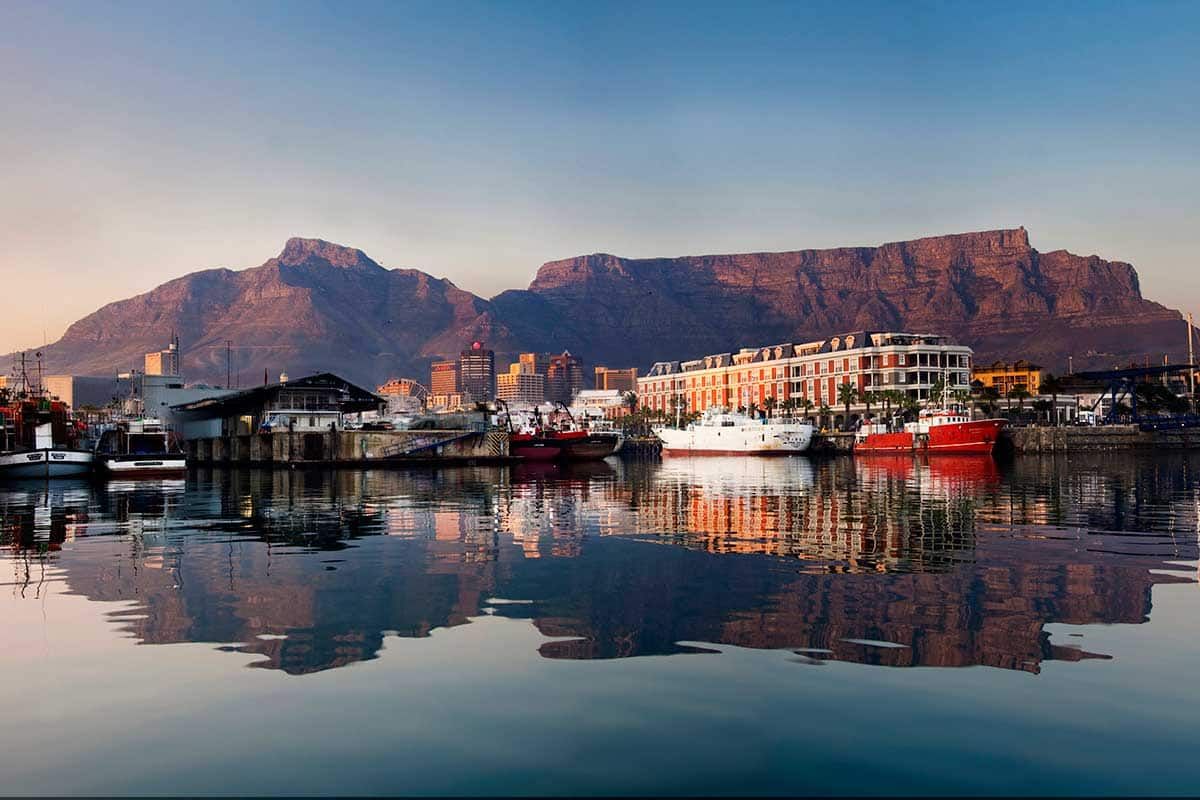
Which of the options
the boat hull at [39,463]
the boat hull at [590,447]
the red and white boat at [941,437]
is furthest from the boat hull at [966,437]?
the boat hull at [39,463]

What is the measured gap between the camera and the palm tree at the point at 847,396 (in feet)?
595

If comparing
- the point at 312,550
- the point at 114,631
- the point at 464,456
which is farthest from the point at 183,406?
the point at 114,631

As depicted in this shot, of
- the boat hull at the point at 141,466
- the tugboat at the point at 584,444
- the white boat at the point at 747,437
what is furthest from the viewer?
the white boat at the point at 747,437

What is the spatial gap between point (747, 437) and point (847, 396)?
47.8 m

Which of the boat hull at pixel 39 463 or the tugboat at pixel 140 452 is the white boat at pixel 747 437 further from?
the boat hull at pixel 39 463

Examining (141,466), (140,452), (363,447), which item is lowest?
(141,466)

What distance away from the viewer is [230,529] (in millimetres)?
34562

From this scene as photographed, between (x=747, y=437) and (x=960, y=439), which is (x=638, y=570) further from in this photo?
(x=747, y=437)

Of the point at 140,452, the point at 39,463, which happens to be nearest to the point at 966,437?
the point at 140,452

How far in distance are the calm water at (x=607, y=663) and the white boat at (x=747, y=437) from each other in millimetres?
109773

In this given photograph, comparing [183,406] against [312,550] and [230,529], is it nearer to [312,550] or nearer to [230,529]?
[230,529]

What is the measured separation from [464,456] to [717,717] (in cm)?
10565

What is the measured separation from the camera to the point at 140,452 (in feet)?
315

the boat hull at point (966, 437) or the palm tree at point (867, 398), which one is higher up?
the palm tree at point (867, 398)
